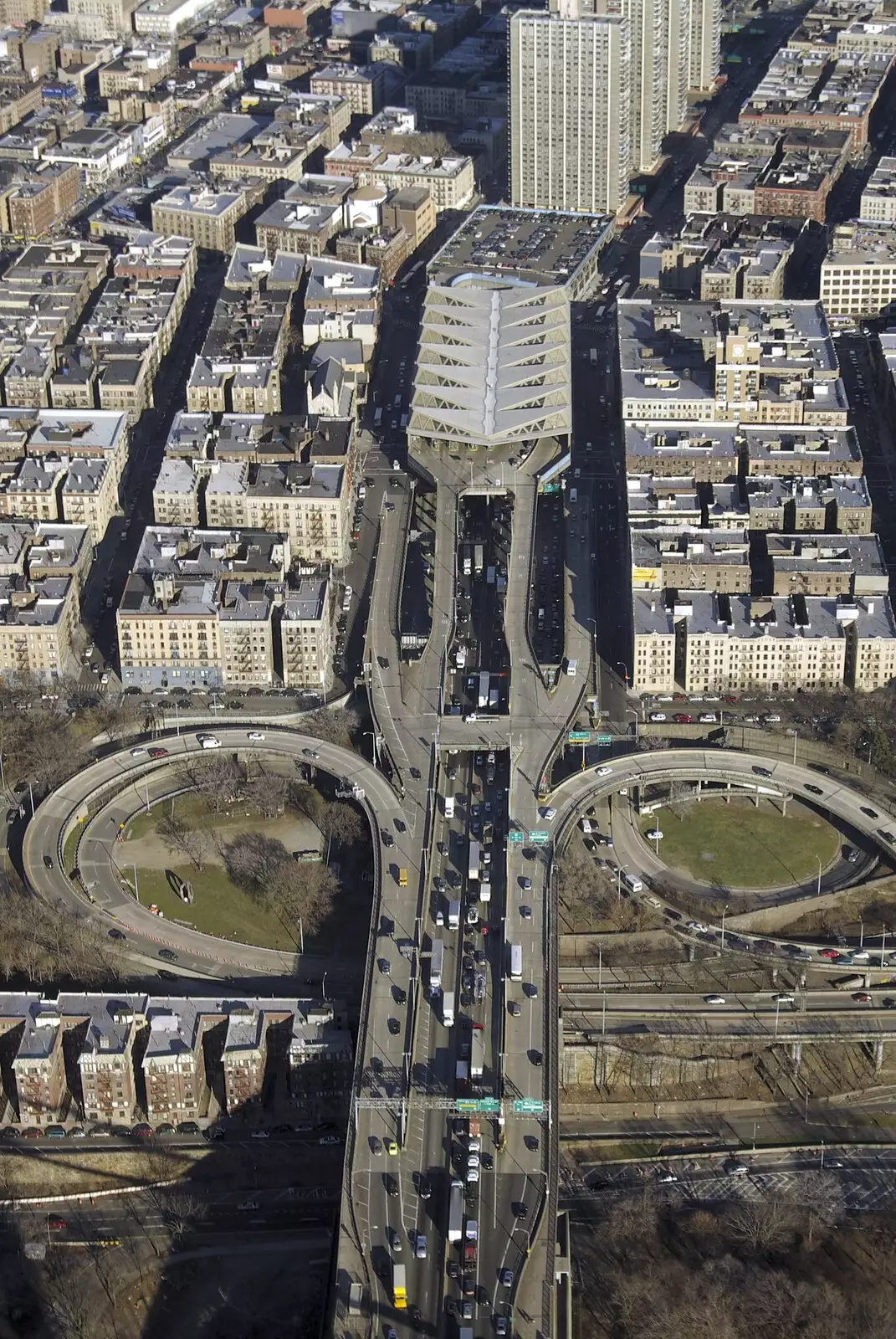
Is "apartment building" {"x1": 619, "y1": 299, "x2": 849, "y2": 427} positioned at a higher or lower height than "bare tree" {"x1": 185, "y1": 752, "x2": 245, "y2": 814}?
higher

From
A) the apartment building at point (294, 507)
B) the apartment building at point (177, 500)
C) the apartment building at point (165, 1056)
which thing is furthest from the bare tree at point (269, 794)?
the apartment building at point (177, 500)

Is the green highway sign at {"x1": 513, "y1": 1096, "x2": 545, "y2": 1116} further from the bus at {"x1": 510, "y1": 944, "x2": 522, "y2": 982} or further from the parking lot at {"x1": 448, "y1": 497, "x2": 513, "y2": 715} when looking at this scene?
the parking lot at {"x1": 448, "y1": 497, "x2": 513, "y2": 715}

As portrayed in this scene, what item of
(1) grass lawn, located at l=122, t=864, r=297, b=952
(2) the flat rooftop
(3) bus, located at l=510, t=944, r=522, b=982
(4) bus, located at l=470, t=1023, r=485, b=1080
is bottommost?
(1) grass lawn, located at l=122, t=864, r=297, b=952

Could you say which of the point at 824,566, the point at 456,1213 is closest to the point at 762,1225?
the point at 456,1213

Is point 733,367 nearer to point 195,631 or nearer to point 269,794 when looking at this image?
point 195,631

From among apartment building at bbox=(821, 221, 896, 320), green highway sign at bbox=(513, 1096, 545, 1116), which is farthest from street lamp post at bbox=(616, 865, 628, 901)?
apartment building at bbox=(821, 221, 896, 320)

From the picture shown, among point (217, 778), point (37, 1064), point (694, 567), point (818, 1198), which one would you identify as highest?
point (694, 567)
